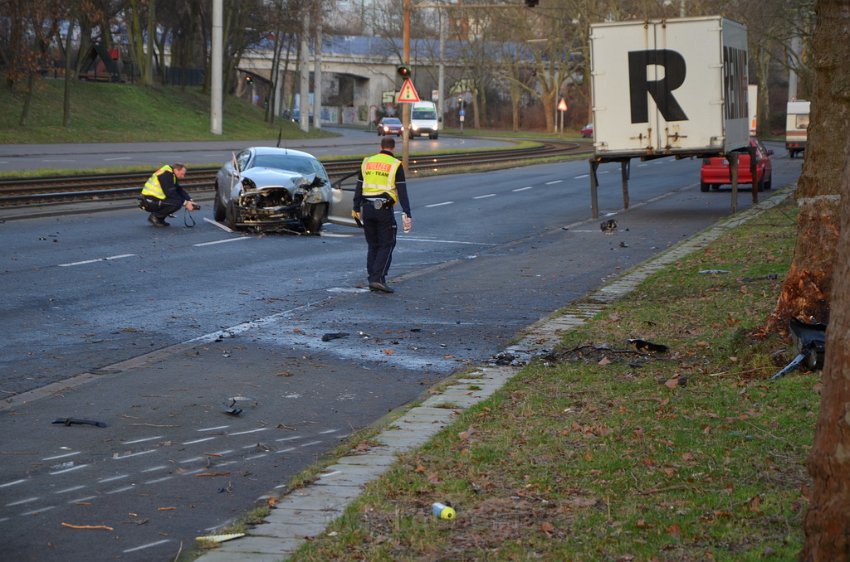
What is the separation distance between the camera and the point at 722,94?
24.2 m

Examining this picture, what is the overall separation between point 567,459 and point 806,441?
1304 millimetres

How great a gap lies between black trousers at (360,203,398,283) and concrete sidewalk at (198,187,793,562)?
2.69 m

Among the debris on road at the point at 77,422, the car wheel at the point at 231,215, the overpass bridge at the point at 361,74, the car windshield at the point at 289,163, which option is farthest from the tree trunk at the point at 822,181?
the overpass bridge at the point at 361,74

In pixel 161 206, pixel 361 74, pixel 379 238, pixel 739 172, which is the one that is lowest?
pixel 379 238

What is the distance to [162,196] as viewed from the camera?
22766 millimetres

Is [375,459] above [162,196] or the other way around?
the other way around

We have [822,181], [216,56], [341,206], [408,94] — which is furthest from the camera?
[216,56]

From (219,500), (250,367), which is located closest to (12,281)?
(250,367)

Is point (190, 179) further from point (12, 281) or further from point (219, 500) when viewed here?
point (219, 500)

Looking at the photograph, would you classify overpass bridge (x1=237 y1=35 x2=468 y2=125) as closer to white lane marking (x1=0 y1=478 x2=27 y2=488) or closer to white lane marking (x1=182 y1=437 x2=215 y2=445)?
white lane marking (x1=182 y1=437 x2=215 y2=445)

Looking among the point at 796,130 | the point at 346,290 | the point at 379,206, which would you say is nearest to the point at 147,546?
the point at 379,206

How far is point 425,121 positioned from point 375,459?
72084mm

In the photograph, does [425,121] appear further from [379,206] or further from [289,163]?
[379,206]

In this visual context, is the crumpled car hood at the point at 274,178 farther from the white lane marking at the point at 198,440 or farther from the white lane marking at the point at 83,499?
the white lane marking at the point at 83,499
